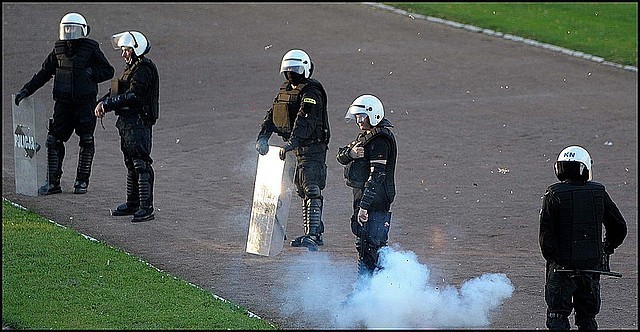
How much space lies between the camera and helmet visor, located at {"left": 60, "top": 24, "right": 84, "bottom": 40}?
13.9 m

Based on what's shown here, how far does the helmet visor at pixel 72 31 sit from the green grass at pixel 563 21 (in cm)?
1436

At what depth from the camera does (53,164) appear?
14383mm

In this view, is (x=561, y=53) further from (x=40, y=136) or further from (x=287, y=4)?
(x=40, y=136)

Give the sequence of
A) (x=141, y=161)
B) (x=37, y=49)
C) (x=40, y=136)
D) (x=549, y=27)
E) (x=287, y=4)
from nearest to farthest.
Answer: (x=141, y=161) → (x=40, y=136) → (x=37, y=49) → (x=549, y=27) → (x=287, y=4)

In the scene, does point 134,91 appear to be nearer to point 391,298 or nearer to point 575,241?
point 391,298

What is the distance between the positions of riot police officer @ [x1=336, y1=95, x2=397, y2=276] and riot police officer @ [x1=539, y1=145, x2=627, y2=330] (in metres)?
2.06

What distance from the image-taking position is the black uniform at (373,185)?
410 inches

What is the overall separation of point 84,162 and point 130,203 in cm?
138

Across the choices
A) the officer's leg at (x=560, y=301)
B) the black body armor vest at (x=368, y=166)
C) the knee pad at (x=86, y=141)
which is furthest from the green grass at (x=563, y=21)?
the officer's leg at (x=560, y=301)

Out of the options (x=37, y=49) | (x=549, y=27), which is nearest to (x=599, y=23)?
(x=549, y=27)

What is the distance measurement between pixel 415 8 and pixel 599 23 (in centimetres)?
467

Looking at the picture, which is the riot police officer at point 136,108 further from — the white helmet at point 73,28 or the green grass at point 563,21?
the green grass at point 563,21

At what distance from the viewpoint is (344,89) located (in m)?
22.0

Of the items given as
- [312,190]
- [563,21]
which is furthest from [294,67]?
[563,21]
